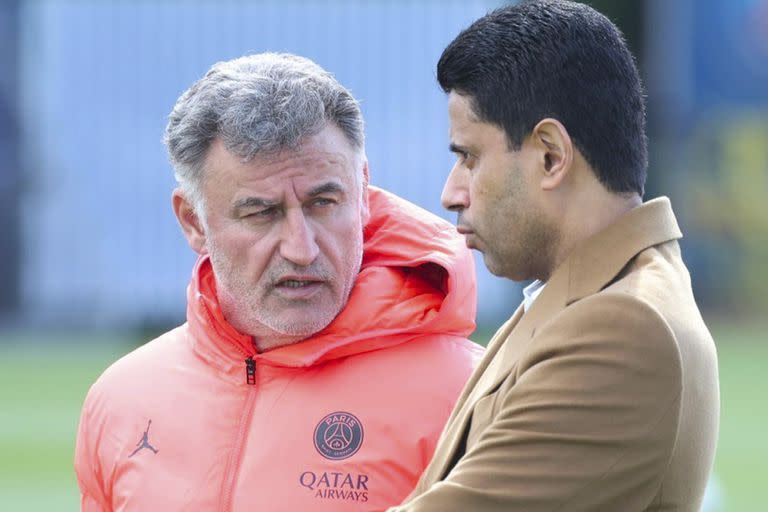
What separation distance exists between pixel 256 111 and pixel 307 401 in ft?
1.99

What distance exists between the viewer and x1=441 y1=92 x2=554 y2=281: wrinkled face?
2580 millimetres

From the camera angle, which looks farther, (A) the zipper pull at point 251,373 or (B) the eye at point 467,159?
(A) the zipper pull at point 251,373

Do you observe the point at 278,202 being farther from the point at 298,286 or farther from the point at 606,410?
the point at 606,410

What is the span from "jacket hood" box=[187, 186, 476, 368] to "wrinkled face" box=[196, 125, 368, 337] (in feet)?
0.15

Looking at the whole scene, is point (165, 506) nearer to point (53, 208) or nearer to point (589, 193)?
point (589, 193)

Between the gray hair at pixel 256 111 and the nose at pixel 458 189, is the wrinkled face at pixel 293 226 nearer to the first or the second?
the gray hair at pixel 256 111

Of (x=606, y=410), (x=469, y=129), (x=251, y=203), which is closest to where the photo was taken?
(x=606, y=410)

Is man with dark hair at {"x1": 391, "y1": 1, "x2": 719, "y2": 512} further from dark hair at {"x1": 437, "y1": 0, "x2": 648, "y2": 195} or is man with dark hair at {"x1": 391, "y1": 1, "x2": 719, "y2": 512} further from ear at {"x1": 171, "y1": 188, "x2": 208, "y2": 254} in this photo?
ear at {"x1": 171, "y1": 188, "x2": 208, "y2": 254}

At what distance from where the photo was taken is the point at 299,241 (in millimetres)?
3197

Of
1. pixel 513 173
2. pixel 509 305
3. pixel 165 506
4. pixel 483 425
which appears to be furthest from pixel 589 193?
pixel 509 305

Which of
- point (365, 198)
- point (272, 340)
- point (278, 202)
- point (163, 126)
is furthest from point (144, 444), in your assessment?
point (163, 126)

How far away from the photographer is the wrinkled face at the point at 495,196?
102 inches

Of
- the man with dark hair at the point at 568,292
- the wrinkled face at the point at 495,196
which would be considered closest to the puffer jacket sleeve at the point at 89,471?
the man with dark hair at the point at 568,292

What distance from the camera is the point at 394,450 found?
3096mm
